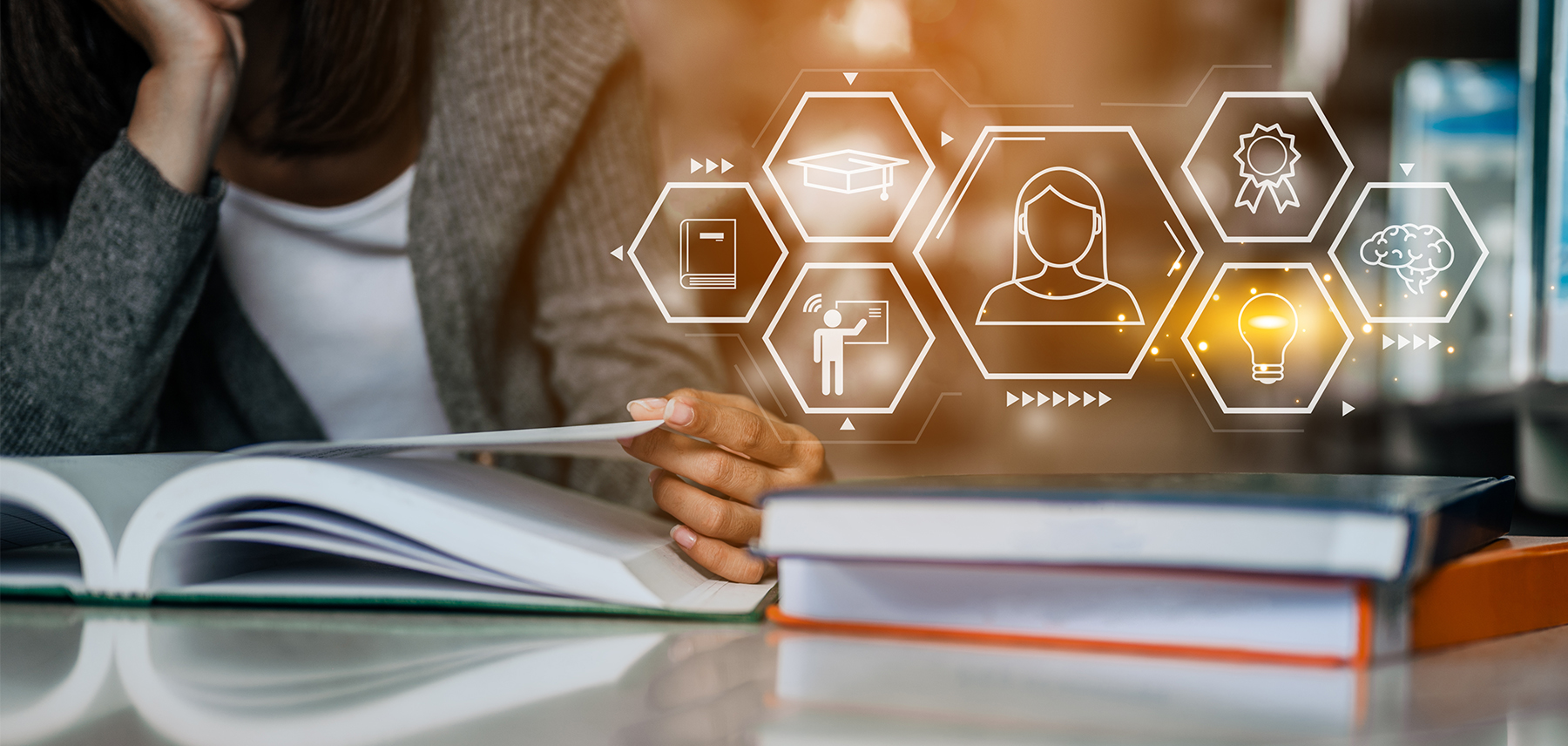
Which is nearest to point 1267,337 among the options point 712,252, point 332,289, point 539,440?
point 712,252

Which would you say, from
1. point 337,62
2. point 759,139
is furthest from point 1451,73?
point 337,62

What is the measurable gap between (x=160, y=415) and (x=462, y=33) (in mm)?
496

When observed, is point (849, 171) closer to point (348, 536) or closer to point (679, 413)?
point (679, 413)

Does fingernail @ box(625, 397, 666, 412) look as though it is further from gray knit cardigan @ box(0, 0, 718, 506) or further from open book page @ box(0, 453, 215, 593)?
gray knit cardigan @ box(0, 0, 718, 506)

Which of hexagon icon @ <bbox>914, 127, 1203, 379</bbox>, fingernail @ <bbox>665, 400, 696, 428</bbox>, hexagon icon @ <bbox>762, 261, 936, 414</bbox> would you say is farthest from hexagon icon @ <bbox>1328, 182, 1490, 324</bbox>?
fingernail @ <bbox>665, 400, 696, 428</bbox>

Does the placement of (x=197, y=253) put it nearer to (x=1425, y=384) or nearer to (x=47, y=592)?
(x=47, y=592)

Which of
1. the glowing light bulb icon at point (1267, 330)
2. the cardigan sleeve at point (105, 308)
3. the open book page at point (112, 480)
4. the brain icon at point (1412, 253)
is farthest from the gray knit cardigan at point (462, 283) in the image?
the brain icon at point (1412, 253)

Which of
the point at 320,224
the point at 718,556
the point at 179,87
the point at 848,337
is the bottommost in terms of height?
the point at 718,556

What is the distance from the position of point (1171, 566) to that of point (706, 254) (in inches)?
22.9

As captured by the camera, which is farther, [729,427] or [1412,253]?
[1412,253]

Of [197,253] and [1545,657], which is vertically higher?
[197,253]

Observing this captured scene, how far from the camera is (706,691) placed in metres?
0.33

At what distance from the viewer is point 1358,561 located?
0.32 metres

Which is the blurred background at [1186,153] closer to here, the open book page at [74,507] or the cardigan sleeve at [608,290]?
the cardigan sleeve at [608,290]
